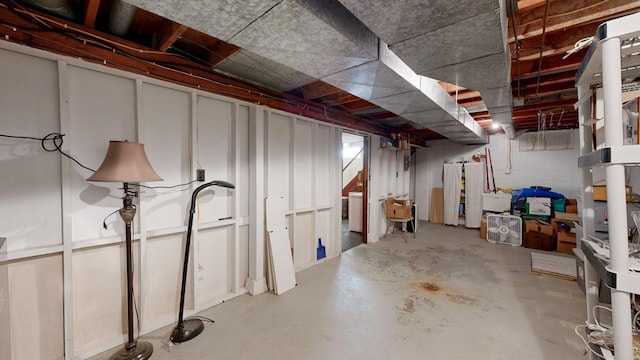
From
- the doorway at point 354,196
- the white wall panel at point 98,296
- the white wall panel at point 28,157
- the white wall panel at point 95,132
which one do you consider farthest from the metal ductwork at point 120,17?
the doorway at point 354,196

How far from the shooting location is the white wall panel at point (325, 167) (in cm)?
381

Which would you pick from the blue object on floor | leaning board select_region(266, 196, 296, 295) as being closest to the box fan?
the blue object on floor

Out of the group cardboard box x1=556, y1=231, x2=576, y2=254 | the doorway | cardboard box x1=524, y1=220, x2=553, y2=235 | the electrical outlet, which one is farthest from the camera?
the doorway

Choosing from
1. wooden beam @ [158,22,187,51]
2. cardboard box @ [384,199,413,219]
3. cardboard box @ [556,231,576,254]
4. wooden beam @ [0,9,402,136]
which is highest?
wooden beam @ [158,22,187,51]

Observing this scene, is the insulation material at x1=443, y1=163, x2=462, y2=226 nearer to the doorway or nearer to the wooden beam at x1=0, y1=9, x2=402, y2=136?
the doorway

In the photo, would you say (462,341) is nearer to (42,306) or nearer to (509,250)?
(42,306)

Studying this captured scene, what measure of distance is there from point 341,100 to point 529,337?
3.05 meters

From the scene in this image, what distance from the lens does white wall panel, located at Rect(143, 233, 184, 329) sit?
2.18 meters

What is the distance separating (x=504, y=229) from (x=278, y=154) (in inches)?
183

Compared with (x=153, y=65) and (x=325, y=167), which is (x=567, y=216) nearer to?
(x=325, y=167)

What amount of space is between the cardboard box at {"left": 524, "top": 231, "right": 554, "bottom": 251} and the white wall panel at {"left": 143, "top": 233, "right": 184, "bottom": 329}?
553 cm

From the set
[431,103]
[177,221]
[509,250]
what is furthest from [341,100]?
[509,250]

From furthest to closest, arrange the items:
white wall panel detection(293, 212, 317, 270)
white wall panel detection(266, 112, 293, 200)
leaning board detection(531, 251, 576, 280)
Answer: white wall panel detection(293, 212, 317, 270)
leaning board detection(531, 251, 576, 280)
white wall panel detection(266, 112, 293, 200)

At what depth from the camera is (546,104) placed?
374 cm
